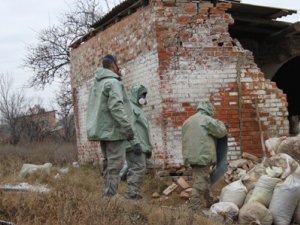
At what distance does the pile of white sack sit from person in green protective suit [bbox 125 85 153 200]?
1132 millimetres

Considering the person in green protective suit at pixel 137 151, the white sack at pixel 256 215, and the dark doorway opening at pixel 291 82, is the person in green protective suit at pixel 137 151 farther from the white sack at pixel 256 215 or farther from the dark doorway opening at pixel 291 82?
the dark doorway opening at pixel 291 82

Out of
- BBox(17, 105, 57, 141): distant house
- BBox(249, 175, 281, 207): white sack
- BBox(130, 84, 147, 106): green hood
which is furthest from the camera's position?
BBox(17, 105, 57, 141): distant house

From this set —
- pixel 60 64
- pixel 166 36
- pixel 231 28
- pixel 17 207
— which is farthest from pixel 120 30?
pixel 60 64

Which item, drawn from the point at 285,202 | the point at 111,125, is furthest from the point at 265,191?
the point at 111,125

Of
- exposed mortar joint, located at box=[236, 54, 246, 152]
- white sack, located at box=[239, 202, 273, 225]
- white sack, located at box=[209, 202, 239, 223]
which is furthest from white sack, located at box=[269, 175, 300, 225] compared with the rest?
exposed mortar joint, located at box=[236, 54, 246, 152]

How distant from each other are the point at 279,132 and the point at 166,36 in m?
2.65

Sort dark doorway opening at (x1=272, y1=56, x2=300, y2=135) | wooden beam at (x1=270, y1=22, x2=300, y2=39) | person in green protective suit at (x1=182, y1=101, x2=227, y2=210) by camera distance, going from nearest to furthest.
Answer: person in green protective suit at (x1=182, y1=101, x2=227, y2=210) → wooden beam at (x1=270, y1=22, x2=300, y2=39) → dark doorway opening at (x1=272, y1=56, x2=300, y2=135)

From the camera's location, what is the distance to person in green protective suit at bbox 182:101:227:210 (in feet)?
21.9

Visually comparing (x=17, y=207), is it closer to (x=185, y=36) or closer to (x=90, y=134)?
(x=90, y=134)

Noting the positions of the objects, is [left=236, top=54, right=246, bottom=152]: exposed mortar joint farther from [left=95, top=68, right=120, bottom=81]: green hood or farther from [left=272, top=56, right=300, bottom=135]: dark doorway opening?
[left=272, top=56, right=300, bottom=135]: dark doorway opening

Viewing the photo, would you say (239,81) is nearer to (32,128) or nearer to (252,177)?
(252,177)

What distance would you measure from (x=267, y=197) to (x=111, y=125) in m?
2.18

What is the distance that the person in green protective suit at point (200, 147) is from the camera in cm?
667

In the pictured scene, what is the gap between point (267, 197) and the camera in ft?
20.7
